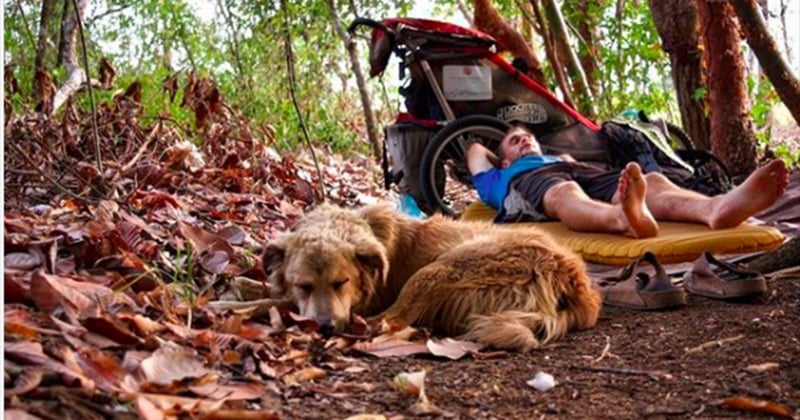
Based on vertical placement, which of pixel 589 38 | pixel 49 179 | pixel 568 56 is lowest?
pixel 49 179

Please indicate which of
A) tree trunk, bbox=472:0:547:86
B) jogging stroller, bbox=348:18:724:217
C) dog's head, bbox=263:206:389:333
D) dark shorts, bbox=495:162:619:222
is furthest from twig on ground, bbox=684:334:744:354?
tree trunk, bbox=472:0:547:86

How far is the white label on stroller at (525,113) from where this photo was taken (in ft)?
27.1

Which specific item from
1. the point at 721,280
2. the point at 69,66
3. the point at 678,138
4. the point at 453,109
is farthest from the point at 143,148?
the point at 678,138

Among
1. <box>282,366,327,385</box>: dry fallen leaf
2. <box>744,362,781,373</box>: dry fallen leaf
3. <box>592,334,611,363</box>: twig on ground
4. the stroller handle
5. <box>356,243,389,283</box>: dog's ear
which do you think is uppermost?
the stroller handle

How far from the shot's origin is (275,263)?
399 centimetres

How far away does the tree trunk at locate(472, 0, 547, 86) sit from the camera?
36.8 ft

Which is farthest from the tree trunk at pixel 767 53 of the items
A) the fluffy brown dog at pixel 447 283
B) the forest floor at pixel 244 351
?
the fluffy brown dog at pixel 447 283

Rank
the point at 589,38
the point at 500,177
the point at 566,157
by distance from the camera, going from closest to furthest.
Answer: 1. the point at 500,177
2. the point at 566,157
3. the point at 589,38

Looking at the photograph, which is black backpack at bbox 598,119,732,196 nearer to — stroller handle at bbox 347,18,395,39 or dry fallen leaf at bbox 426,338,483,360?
stroller handle at bbox 347,18,395,39

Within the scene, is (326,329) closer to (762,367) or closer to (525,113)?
(762,367)

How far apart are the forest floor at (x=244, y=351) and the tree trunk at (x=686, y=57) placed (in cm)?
474

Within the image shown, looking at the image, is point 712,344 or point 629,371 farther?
point 712,344

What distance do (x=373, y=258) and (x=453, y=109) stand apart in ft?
14.8

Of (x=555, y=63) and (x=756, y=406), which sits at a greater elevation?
(x=555, y=63)
